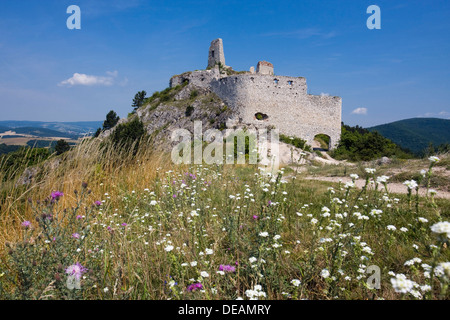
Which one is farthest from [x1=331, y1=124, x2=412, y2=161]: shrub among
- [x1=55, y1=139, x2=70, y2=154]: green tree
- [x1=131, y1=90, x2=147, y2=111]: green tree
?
[x1=131, y1=90, x2=147, y2=111]: green tree

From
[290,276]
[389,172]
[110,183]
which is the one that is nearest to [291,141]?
[389,172]

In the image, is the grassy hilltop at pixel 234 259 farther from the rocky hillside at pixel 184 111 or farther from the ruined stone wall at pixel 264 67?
the ruined stone wall at pixel 264 67

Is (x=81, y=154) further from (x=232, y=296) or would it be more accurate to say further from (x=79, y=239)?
(x=232, y=296)

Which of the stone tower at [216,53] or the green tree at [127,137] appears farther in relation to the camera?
the stone tower at [216,53]

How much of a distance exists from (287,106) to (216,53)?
17.4 meters

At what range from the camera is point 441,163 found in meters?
8.22

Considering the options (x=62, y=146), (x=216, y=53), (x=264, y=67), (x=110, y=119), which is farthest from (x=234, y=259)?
(x=110, y=119)

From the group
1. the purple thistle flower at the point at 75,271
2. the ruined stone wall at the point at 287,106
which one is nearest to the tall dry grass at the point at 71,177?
the purple thistle flower at the point at 75,271

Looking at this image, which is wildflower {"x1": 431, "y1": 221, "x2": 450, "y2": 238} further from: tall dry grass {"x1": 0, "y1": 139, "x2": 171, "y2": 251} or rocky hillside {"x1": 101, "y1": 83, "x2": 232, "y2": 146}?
rocky hillside {"x1": 101, "y1": 83, "x2": 232, "y2": 146}

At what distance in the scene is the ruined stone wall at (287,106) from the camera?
27.8 metres

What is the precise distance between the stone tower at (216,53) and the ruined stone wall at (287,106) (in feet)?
39.4

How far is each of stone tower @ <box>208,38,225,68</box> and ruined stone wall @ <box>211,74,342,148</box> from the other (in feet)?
39.4

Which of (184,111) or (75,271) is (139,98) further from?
(75,271)

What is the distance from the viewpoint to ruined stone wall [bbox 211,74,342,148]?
91.2 feet
